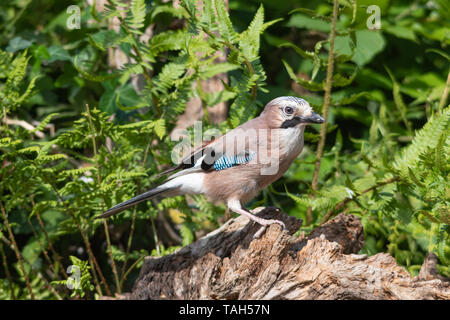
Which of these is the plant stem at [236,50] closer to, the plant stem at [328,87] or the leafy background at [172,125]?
the leafy background at [172,125]

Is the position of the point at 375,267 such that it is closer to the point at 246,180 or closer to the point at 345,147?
the point at 246,180

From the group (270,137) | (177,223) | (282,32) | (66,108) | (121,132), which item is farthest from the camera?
(282,32)

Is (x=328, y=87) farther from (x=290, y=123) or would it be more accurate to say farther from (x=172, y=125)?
(x=172, y=125)

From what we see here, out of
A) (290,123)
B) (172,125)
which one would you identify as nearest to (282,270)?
(290,123)

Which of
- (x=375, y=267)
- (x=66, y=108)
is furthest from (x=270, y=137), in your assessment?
(x=66, y=108)

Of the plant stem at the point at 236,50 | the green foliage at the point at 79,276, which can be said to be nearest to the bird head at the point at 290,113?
the plant stem at the point at 236,50

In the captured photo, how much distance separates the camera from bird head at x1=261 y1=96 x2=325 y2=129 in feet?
11.8

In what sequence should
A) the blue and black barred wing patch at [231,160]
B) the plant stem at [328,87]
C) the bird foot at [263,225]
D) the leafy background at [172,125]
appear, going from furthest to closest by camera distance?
1. the plant stem at [328,87]
2. the leafy background at [172,125]
3. the blue and black barred wing patch at [231,160]
4. the bird foot at [263,225]

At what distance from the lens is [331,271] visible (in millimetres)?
3350

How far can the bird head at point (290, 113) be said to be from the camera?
3.59 metres

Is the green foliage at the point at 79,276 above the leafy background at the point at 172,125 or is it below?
below

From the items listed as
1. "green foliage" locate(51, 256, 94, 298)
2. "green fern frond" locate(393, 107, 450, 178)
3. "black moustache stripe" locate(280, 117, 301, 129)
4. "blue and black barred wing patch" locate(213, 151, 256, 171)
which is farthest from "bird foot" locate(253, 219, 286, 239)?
"green foliage" locate(51, 256, 94, 298)

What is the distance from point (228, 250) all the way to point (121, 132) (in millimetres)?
1178

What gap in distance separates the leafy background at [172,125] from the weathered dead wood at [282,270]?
1.11ft
